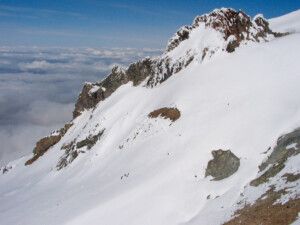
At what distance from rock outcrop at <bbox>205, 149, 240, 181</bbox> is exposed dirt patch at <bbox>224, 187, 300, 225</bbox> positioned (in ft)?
13.5

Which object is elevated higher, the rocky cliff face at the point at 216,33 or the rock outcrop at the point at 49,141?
the rocky cliff face at the point at 216,33

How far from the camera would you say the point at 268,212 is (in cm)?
1066

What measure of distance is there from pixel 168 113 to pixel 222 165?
33.4ft

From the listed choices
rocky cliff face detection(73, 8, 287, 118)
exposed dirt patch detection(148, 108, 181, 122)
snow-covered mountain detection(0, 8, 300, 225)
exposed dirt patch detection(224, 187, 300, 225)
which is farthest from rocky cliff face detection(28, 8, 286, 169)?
exposed dirt patch detection(224, 187, 300, 225)

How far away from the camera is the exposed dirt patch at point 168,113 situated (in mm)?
24741

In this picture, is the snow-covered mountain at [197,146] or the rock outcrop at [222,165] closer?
the snow-covered mountain at [197,146]

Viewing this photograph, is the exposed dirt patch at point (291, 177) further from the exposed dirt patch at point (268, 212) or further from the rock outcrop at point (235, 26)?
the rock outcrop at point (235, 26)

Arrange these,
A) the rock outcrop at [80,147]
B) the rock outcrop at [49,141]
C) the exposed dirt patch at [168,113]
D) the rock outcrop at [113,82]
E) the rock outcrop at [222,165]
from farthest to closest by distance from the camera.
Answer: the rock outcrop at [49,141] < the rock outcrop at [113,82] < the rock outcrop at [80,147] < the exposed dirt patch at [168,113] < the rock outcrop at [222,165]

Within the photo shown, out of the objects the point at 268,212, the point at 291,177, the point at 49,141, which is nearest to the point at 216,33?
the point at 291,177

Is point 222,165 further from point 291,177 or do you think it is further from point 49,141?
point 49,141

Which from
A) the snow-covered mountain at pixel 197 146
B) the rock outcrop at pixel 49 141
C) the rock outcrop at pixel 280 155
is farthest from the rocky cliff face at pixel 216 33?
the rock outcrop at pixel 49 141

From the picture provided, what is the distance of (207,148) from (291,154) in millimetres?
5909

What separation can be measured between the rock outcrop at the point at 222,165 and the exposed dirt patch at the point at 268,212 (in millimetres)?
4108

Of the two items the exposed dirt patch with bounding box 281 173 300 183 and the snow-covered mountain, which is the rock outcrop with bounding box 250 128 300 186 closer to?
the snow-covered mountain
